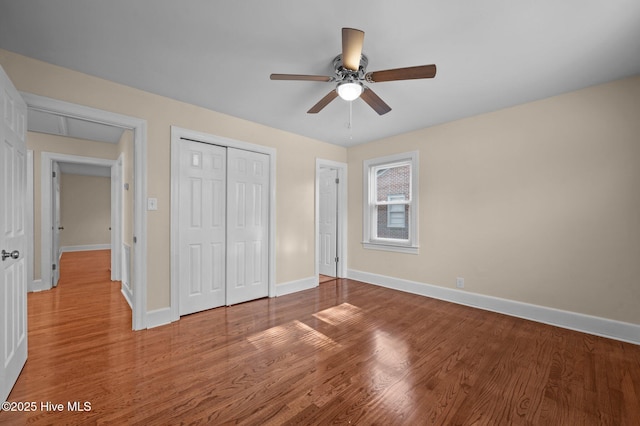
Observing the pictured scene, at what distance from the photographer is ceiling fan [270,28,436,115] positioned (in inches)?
66.2

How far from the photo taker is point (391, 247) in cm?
439

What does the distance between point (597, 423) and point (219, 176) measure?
389 cm

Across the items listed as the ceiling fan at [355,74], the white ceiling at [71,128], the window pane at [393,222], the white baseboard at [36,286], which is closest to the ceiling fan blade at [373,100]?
the ceiling fan at [355,74]

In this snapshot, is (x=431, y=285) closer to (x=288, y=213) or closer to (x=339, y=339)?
(x=339, y=339)

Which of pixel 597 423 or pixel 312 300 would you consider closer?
pixel 597 423

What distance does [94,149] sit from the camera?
479 centimetres

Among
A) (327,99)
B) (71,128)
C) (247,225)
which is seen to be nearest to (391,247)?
(247,225)

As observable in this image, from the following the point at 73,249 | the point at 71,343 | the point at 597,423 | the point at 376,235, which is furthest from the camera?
the point at 73,249

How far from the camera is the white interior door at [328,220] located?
16.9 feet

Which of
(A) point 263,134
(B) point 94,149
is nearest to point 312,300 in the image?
(A) point 263,134

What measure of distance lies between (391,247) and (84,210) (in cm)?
979

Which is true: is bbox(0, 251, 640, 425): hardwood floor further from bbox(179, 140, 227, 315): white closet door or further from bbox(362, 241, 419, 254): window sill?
bbox(362, 241, 419, 254): window sill

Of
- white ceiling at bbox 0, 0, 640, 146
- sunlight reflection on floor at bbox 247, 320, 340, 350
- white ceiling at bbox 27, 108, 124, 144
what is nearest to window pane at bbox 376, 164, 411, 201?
white ceiling at bbox 0, 0, 640, 146

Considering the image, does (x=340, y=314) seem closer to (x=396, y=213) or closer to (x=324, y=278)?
(x=324, y=278)
